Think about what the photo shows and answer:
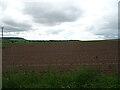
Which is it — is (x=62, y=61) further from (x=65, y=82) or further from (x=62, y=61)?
(x=65, y=82)

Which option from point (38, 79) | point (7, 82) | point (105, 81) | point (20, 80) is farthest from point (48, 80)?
point (105, 81)

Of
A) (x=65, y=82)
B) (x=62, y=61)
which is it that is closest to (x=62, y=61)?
(x=62, y=61)

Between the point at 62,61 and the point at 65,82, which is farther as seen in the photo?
the point at 62,61

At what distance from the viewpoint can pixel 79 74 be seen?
741 cm

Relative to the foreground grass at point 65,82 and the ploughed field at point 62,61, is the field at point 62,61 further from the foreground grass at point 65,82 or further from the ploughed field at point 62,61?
the foreground grass at point 65,82

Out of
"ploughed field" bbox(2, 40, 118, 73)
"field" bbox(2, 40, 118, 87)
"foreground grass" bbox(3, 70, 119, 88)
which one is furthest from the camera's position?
"ploughed field" bbox(2, 40, 118, 73)

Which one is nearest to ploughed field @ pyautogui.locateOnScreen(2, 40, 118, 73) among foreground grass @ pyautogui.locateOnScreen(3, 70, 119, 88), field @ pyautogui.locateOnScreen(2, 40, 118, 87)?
field @ pyautogui.locateOnScreen(2, 40, 118, 87)

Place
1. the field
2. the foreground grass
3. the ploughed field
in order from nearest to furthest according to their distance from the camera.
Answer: the foreground grass, the field, the ploughed field

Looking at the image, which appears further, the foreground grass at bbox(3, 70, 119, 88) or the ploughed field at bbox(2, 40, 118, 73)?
the ploughed field at bbox(2, 40, 118, 73)

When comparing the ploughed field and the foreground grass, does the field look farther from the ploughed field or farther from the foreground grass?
the foreground grass

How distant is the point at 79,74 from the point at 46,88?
5.44 feet

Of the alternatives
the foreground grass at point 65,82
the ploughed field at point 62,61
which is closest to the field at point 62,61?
the ploughed field at point 62,61

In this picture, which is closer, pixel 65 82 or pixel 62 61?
pixel 65 82

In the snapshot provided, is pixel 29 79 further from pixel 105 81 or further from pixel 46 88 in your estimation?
pixel 105 81
